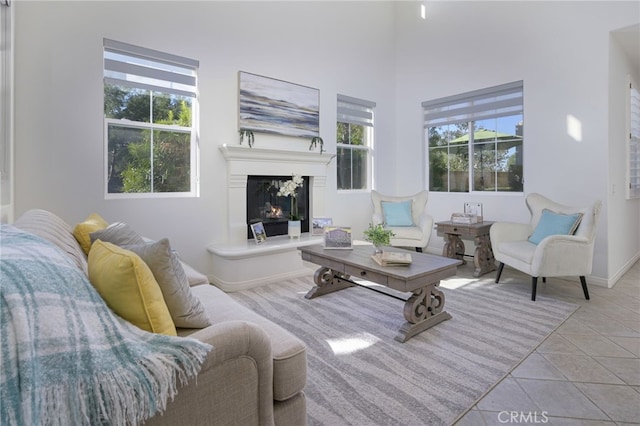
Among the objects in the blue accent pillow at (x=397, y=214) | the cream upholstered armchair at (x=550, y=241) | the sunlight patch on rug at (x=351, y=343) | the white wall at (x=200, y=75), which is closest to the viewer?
the sunlight patch on rug at (x=351, y=343)

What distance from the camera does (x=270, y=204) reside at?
419 cm

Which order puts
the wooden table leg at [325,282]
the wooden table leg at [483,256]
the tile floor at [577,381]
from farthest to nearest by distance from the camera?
the wooden table leg at [483,256]
the wooden table leg at [325,282]
the tile floor at [577,381]

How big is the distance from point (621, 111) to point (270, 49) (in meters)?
4.07

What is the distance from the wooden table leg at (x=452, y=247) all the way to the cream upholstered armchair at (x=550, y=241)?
0.78 metres

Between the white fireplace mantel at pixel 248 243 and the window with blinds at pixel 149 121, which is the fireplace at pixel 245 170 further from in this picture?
the window with blinds at pixel 149 121

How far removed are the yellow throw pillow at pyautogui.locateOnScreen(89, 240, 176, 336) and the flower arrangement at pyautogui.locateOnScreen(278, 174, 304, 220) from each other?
301 cm

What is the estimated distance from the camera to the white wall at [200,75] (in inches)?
106

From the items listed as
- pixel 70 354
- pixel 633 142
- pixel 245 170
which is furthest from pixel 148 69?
pixel 633 142

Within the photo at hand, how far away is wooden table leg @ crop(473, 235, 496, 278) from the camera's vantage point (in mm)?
3930

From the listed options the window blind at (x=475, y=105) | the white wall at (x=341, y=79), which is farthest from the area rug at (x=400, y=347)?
the window blind at (x=475, y=105)

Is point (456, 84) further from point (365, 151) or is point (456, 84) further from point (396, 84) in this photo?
point (365, 151)

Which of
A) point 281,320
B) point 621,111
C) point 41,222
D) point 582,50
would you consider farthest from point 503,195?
point 41,222

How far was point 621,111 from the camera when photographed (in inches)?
148

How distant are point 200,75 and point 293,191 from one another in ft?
5.29
